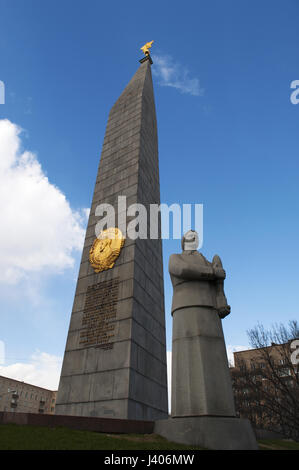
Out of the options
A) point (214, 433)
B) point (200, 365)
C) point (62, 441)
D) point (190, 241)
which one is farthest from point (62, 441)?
point (190, 241)

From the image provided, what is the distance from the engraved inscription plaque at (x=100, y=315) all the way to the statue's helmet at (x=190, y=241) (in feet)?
15.8

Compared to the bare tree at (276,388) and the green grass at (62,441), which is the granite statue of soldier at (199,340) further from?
the bare tree at (276,388)

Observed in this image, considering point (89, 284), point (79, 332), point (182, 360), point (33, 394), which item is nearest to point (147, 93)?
point (89, 284)

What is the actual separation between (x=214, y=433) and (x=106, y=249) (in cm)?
937

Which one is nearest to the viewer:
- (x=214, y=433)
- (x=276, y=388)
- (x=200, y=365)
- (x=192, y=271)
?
(x=214, y=433)

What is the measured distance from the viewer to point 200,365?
6164 millimetres

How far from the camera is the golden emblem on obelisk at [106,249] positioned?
13.2 m

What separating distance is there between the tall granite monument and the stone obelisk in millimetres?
4124

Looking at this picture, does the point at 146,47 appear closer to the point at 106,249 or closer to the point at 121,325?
the point at 106,249

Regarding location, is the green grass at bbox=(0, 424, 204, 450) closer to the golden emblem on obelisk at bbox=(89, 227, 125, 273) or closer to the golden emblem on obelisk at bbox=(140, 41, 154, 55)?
the golden emblem on obelisk at bbox=(89, 227, 125, 273)

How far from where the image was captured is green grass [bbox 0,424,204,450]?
13.6 ft
